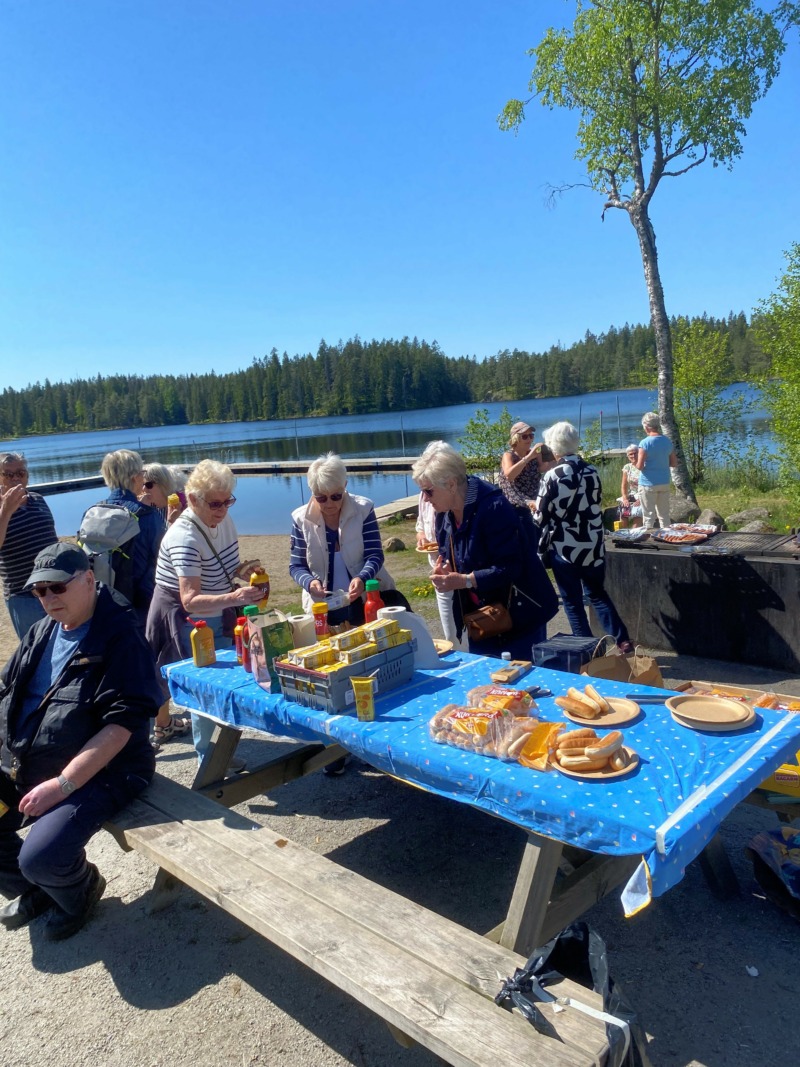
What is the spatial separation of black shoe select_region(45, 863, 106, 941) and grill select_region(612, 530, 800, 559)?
4120mm

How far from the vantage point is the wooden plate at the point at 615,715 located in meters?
2.22

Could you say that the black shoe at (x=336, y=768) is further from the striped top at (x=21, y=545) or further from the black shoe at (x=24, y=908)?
the striped top at (x=21, y=545)

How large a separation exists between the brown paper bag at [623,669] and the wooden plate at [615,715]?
0.71 metres

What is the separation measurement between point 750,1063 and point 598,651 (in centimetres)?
167

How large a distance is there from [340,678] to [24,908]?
1.68m

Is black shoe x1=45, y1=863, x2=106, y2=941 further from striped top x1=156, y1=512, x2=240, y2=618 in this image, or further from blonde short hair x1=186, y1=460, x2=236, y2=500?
blonde short hair x1=186, y1=460, x2=236, y2=500

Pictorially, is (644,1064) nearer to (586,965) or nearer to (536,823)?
(586,965)

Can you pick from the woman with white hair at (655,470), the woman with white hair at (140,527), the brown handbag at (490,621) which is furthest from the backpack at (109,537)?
the woman with white hair at (655,470)

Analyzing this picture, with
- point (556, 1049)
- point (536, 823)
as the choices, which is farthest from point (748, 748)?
point (556, 1049)

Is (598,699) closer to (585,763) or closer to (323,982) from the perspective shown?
(585,763)

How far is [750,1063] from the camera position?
1940mm

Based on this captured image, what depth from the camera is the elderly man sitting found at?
8.82 feet

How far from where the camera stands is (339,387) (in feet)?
300

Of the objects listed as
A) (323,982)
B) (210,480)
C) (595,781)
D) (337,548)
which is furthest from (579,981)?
(210,480)
